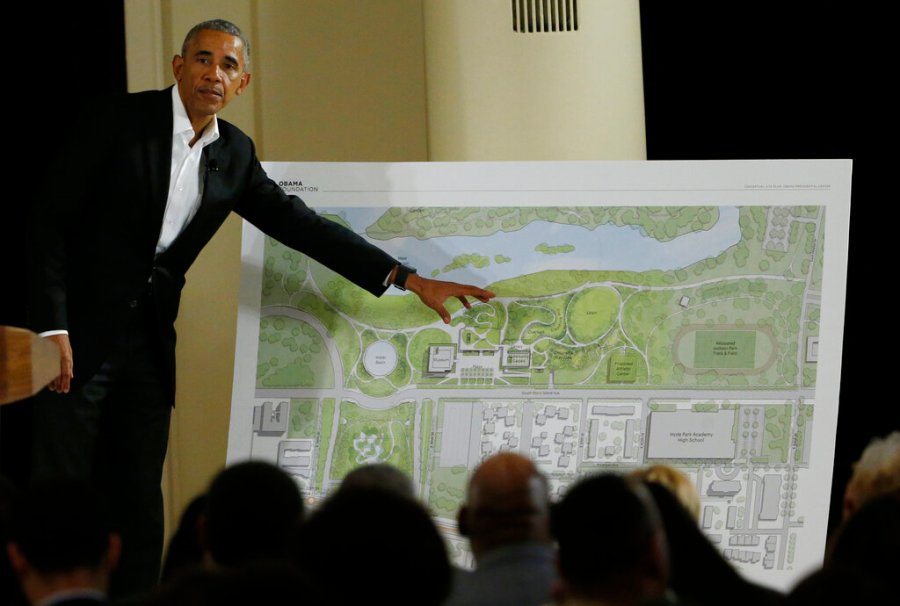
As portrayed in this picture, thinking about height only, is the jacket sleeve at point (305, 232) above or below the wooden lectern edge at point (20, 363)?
above

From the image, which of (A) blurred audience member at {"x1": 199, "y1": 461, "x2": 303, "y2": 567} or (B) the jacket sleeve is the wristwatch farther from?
(A) blurred audience member at {"x1": 199, "y1": 461, "x2": 303, "y2": 567}

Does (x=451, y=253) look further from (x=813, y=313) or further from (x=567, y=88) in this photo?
(x=813, y=313)

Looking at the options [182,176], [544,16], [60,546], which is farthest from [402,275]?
[60,546]

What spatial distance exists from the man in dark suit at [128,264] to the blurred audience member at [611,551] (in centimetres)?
203

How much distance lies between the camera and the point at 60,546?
7.20 ft

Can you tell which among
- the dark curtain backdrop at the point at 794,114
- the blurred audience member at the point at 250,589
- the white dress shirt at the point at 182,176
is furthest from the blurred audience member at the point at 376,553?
the dark curtain backdrop at the point at 794,114

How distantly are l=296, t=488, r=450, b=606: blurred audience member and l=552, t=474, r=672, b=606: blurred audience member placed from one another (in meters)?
0.21

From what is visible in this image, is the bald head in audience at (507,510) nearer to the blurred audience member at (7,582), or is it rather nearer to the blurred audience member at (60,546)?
the blurred audience member at (60,546)

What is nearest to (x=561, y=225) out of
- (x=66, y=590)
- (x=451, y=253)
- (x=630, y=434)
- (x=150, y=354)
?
(x=451, y=253)

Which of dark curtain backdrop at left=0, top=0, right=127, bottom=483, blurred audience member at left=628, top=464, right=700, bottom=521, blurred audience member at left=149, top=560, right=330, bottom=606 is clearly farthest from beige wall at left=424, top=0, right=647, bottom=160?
blurred audience member at left=149, top=560, right=330, bottom=606

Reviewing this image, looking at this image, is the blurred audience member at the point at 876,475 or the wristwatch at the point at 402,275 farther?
the wristwatch at the point at 402,275

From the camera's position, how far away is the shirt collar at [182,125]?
13.4 ft

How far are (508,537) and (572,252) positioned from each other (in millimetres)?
1988

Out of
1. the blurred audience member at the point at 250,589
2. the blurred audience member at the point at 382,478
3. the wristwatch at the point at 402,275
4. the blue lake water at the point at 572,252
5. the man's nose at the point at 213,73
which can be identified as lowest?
the blurred audience member at the point at 382,478
